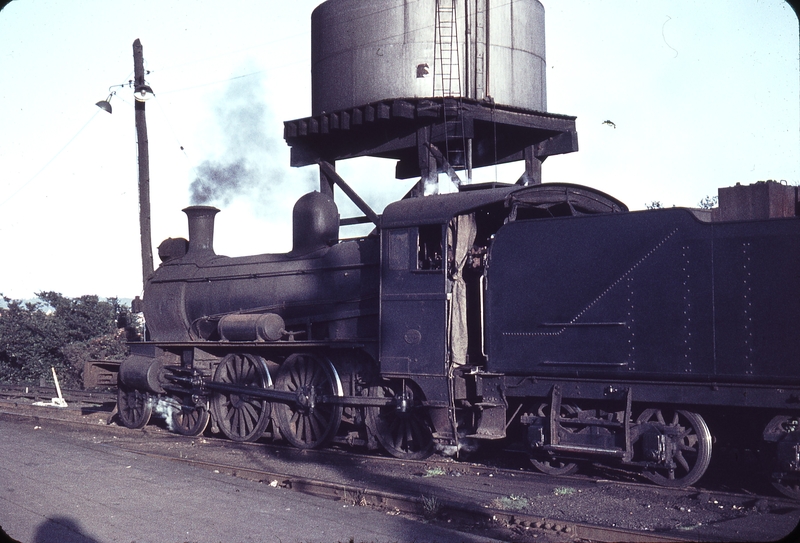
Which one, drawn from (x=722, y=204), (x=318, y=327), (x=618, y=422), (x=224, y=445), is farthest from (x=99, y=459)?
(x=722, y=204)

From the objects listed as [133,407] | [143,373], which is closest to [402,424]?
[143,373]

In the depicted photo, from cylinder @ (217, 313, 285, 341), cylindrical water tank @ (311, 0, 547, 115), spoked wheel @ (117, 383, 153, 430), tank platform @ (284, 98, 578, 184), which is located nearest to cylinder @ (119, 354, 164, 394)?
spoked wheel @ (117, 383, 153, 430)

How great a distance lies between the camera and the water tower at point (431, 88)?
13891 mm

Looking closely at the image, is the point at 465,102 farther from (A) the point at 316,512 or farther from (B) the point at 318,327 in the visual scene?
(A) the point at 316,512

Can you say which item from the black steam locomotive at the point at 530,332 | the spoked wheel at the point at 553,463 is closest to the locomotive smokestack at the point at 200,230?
the black steam locomotive at the point at 530,332

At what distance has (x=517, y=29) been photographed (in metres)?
15.1

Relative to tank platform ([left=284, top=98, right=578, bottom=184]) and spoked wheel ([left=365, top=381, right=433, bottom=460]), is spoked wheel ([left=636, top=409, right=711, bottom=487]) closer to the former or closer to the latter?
spoked wheel ([left=365, top=381, right=433, bottom=460])

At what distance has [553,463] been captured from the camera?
8.81m

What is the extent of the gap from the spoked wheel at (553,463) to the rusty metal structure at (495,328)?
0.07ft

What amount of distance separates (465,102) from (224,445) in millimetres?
7009

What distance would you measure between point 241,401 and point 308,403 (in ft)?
5.50

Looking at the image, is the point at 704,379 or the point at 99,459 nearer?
the point at 704,379

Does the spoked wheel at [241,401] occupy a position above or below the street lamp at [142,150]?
below

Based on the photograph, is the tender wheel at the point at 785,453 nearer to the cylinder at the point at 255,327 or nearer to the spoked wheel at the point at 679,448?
the spoked wheel at the point at 679,448
